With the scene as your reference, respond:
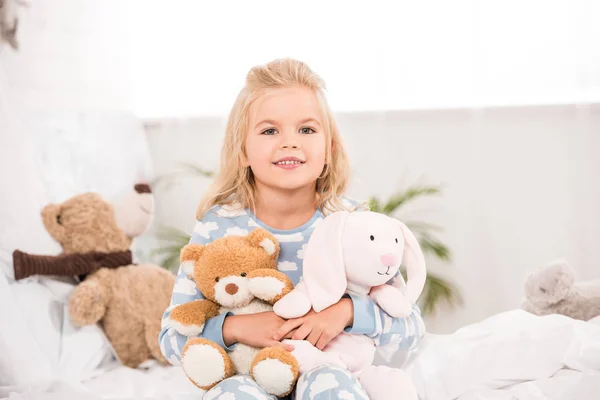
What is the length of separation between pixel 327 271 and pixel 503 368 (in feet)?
1.73

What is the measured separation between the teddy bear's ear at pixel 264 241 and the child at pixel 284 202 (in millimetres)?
108

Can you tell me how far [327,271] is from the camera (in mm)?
992

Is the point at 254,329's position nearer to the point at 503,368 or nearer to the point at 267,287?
the point at 267,287

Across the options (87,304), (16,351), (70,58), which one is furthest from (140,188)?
(16,351)

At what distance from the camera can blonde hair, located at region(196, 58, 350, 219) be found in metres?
1.17

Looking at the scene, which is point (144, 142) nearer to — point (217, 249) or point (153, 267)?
point (153, 267)

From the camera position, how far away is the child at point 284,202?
1.00 metres

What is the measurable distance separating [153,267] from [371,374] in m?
1.04

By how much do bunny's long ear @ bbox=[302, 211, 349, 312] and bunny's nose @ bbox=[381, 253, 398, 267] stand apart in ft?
0.20

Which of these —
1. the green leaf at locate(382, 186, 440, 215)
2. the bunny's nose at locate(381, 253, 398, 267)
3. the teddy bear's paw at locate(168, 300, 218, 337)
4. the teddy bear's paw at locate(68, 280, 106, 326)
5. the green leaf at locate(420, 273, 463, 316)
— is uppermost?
the bunny's nose at locate(381, 253, 398, 267)

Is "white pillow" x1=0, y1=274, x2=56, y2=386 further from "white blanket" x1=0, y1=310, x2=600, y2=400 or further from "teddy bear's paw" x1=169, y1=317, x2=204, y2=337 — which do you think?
"teddy bear's paw" x1=169, y1=317, x2=204, y2=337

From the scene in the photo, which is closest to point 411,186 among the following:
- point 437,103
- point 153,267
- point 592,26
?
point 437,103

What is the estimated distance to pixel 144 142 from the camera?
8.03 feet

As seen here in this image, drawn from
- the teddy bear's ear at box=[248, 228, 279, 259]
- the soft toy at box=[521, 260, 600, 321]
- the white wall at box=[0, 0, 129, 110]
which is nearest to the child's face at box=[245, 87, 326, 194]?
the teddy bear's ear at box=[248, 228, 279, 259]
